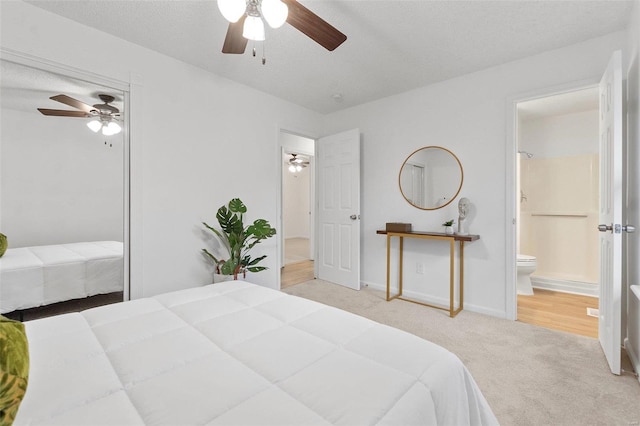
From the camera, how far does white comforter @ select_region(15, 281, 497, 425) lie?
73 cm

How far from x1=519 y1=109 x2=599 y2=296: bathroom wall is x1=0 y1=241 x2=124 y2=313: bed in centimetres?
502

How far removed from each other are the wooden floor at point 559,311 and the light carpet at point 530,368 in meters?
0.20

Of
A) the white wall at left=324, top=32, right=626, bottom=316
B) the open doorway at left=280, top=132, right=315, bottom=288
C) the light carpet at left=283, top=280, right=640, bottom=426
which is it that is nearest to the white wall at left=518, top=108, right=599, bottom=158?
the white wall at left=324, top=32, right=626, bottom=316

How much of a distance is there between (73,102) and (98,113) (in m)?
0.17

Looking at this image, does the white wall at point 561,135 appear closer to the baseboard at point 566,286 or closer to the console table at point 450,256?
the baseboard at point 566,286

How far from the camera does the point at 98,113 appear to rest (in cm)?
243

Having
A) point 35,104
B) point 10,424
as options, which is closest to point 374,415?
point 10,424

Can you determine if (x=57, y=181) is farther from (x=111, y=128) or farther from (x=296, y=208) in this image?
(x=296, y=208)

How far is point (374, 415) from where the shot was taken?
72 centimetres

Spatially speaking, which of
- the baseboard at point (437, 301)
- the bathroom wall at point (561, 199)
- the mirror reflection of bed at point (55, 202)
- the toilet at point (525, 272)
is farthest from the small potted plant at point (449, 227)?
the mirror reflection of bed at point (55, 202)

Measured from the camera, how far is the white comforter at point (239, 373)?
28.6 inches

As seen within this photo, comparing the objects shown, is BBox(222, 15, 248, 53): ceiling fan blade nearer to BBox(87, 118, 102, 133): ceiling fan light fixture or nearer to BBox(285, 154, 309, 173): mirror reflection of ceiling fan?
BBox(87, 118, 102, 133): ceiling fan light fixture

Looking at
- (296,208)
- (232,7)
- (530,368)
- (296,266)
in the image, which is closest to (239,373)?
(232,7)

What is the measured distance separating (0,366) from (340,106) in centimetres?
397
